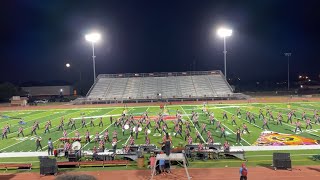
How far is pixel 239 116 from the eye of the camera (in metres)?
37.0

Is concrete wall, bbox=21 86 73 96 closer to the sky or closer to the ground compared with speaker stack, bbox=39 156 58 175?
closer to the sky

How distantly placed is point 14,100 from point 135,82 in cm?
2593

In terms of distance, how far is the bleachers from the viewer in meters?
66.8

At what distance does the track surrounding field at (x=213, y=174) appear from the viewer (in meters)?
15.2

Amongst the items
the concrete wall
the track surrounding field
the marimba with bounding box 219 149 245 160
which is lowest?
the track surrounding field

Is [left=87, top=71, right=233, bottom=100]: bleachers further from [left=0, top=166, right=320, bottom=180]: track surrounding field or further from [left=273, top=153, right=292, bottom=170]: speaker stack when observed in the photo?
[left=0, top=166, right=320, bottom=180]: track surrounding field

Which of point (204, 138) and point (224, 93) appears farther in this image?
point (224, 93)

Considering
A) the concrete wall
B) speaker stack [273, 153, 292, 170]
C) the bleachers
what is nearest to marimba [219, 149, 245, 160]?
speaker stack [273, 153, 292, 170]

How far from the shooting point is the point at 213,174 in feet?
51.9

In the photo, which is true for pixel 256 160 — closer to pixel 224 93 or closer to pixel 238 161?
pixel 238 161

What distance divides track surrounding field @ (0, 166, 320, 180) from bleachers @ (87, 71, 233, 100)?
153 ft

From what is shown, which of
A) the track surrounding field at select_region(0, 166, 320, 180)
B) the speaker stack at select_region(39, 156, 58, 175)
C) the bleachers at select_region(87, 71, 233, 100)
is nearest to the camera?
the track surrounding field at select_region(0, 166, 320, 180)

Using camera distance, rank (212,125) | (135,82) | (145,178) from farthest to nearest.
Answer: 1. (135,82)
2. (212,125)
3. (145,178)

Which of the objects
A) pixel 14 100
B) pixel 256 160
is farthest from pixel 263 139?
pixel 14 100
